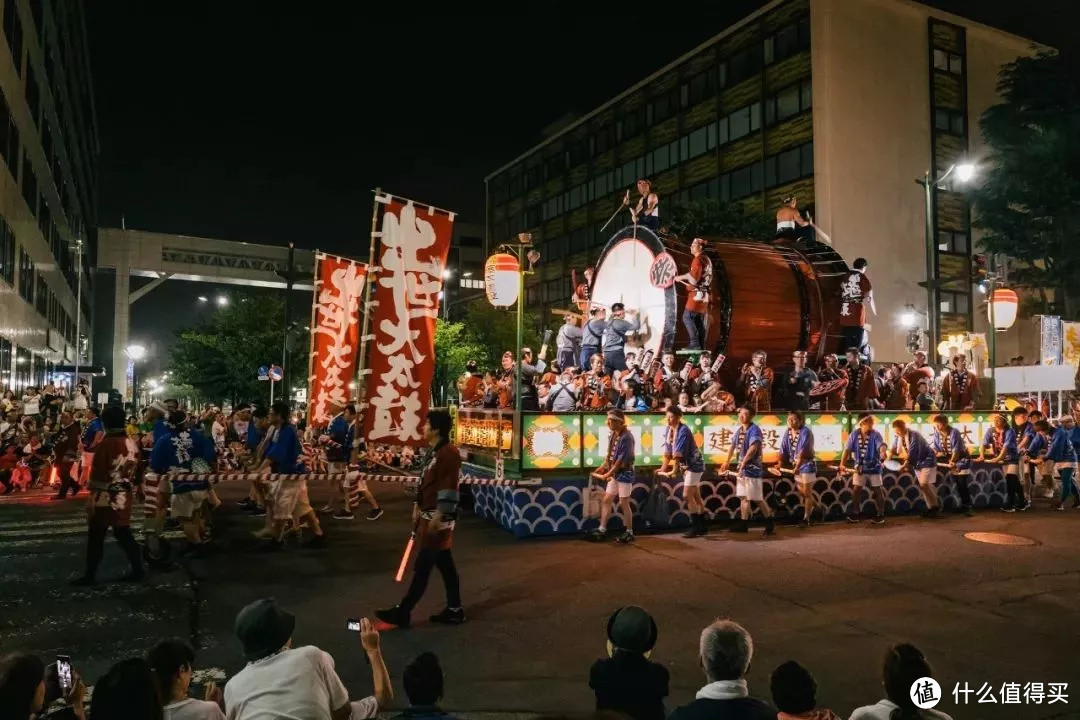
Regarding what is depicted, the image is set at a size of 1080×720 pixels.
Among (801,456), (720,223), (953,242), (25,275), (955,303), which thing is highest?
(953,242)

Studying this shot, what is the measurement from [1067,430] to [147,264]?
44.8 meters

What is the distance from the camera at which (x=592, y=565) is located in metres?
9.12

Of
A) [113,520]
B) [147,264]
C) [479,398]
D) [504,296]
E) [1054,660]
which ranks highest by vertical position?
[147,264]

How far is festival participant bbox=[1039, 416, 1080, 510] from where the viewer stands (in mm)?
14383

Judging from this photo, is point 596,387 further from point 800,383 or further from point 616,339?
point 800,383

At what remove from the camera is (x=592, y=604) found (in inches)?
295

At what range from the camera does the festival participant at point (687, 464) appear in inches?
436

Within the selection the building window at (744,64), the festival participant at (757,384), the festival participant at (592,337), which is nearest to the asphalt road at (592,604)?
the festival participant at (757,384)

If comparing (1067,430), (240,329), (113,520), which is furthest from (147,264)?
(1067,430)

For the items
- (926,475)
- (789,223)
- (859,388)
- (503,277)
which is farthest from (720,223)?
(926,475)

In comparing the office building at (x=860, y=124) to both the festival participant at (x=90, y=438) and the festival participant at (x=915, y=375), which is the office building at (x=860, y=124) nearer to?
the festival participant at (x=915, y=375)

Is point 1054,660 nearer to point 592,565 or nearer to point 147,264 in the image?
point 592,565

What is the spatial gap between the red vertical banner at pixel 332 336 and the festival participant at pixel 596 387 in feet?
14.7

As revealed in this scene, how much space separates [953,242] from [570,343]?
29037mm
